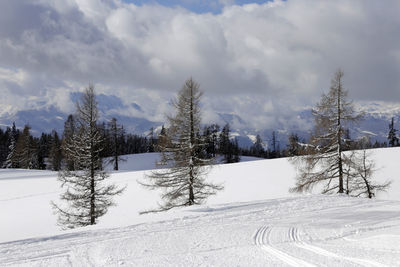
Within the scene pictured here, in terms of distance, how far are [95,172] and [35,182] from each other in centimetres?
2481

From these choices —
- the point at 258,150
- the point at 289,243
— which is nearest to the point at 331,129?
the point at 289,243

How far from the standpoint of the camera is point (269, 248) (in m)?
7.43

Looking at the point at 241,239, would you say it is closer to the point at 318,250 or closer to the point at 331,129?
the point at 318,250

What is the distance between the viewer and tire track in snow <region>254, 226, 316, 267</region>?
247 inches

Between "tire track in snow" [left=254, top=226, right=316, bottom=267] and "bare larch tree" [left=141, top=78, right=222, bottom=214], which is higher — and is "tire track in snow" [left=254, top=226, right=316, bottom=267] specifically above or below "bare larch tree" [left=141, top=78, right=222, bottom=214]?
below

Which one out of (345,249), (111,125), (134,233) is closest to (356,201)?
(345,249)

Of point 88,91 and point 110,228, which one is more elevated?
point 88,91

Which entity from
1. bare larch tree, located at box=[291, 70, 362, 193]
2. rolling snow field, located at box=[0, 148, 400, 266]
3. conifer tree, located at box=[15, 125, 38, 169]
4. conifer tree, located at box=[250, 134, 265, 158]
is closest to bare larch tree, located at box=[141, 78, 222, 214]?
rolling snow field, located at box=[0, 148, 400, 266]

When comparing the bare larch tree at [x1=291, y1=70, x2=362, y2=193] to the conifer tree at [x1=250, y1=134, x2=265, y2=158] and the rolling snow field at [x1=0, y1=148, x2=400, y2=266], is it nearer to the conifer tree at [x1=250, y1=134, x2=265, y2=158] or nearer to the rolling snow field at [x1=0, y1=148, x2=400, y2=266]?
the rolling snow field at [x1=0, y1=148, x2=400, y2=266]

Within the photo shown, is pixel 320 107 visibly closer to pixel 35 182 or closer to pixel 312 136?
pixel 312 136

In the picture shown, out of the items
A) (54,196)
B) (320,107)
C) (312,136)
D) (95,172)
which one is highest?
(320,107)

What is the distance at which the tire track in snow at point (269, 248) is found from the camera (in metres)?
6.27

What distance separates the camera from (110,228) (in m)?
10.3

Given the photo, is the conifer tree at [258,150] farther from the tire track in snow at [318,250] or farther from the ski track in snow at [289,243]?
the tire track in snow at [318,250]
